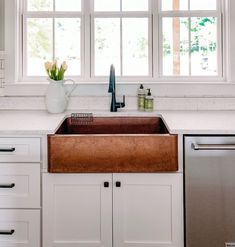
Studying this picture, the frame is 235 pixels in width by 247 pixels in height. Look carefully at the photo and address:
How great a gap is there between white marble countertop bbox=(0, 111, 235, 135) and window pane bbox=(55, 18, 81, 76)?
46cm

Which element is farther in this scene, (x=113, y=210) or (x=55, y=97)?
(x=55, y=97)

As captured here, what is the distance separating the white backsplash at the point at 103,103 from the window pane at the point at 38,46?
26cm

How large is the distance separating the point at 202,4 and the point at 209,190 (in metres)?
1.61

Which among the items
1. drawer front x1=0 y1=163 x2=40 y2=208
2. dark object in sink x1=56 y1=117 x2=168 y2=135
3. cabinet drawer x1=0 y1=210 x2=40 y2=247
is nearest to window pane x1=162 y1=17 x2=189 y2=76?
dark object in sink x1=56 y1=117 x2=168 y2=135

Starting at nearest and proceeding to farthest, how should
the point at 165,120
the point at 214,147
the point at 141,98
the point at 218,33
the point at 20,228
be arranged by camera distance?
the point at 214,147, the point at 20,228, the point at 165,120, the point at 141,98, the point at 218,33

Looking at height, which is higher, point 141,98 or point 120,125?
point 141,98

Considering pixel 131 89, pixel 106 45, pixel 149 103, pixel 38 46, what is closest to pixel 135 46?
pixel 106 45

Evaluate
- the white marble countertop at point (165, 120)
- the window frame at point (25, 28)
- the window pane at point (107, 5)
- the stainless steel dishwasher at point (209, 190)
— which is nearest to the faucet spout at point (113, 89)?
the white marble countertop at point (165, 120)

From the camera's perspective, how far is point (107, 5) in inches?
115

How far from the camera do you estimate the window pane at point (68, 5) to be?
9.56 ft

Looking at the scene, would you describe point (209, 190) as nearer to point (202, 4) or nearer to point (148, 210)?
point (148, 210)

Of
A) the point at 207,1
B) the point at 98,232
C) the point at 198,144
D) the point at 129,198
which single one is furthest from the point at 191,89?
the point at 98,232

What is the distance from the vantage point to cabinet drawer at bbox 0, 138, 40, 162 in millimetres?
1994

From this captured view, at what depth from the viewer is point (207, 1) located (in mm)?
2893
